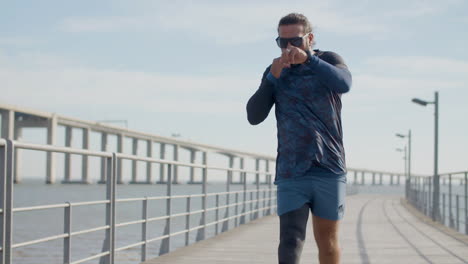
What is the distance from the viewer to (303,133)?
11.3 ft

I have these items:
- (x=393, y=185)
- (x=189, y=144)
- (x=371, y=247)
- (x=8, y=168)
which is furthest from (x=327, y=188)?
(x=393, y=185)

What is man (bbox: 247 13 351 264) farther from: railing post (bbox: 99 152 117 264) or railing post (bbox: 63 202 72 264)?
railing post (bbox: 99 152 117 264)

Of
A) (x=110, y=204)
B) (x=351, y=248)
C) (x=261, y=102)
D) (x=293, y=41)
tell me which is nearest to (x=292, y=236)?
(x=261, y=102)

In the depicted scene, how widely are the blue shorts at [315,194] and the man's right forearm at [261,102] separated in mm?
323

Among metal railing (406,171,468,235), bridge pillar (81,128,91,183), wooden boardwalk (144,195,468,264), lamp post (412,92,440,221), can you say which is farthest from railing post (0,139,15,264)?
bridge pillar (81,128,91,183)

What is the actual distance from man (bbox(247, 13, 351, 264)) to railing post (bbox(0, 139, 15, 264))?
1806mm

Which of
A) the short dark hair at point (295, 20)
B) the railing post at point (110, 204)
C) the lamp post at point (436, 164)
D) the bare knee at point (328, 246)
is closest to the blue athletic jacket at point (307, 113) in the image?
the short dark hair at point (295, 20)

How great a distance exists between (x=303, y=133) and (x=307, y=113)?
0.30ft

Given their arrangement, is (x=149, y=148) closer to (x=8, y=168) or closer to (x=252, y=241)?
(x=252, y=241)

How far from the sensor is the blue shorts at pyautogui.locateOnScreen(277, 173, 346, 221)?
11.2 ft

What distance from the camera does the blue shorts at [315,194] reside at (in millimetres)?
3424

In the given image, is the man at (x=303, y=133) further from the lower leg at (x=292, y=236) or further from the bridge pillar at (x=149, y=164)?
the bridge pillar at (x=149, y=164)

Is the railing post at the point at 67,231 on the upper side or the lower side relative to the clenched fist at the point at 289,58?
lower

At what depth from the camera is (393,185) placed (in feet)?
404
